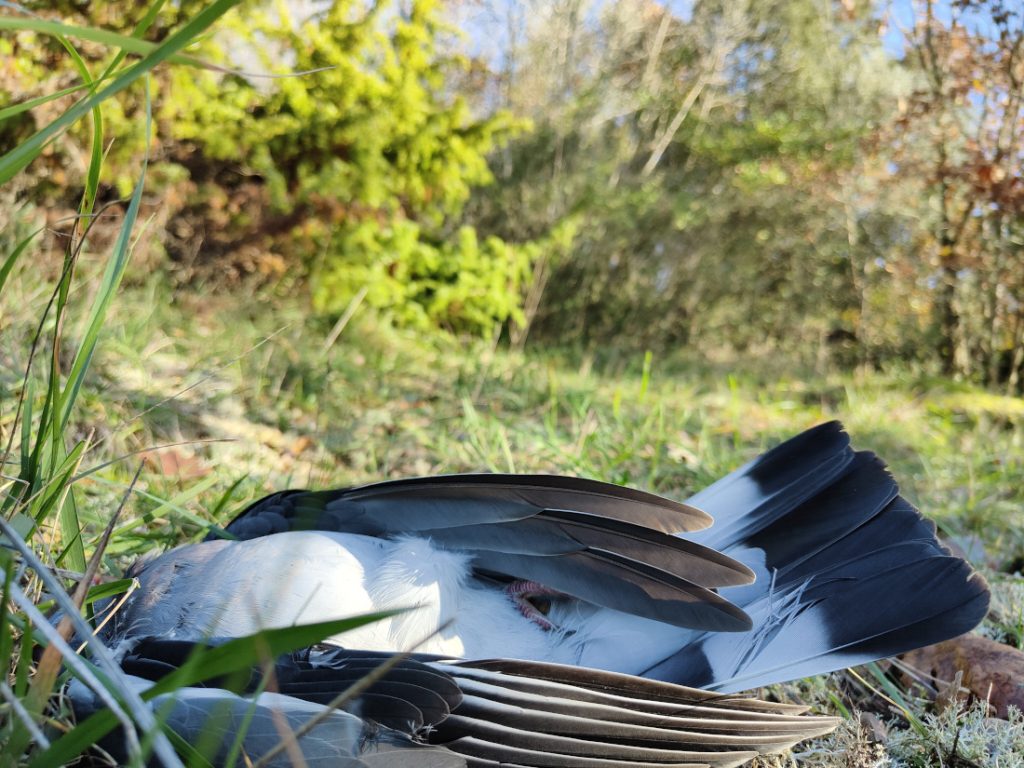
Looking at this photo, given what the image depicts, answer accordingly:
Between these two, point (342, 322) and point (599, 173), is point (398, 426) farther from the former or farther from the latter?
point (599, 173)

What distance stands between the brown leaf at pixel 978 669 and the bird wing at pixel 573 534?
0.66 m

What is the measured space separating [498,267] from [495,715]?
16.5ft

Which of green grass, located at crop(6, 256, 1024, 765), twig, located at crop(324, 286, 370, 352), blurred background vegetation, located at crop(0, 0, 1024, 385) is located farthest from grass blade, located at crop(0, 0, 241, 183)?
blurred background vegetation, located at crop(0, 0, 1024, 385)

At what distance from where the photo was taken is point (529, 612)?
1.58 metres

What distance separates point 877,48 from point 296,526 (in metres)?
10.1

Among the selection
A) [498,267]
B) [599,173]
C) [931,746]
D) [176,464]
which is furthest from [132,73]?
[599,173]

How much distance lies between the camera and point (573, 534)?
147 cm

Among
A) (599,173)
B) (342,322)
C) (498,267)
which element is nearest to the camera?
(342,322)

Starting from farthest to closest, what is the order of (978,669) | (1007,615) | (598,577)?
1. (1007,615)
2. (978,669)
3. (598,577)

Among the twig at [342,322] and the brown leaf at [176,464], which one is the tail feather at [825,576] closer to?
the brown leaf at [176,464]

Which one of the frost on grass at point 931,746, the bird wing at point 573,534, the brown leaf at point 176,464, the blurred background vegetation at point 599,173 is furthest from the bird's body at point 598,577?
the blurred background vegetation at point 599,173

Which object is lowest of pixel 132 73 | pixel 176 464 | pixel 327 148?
pixel 176 464

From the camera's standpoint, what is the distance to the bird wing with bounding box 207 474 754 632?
139cm

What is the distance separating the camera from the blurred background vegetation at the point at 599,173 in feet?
16.6
